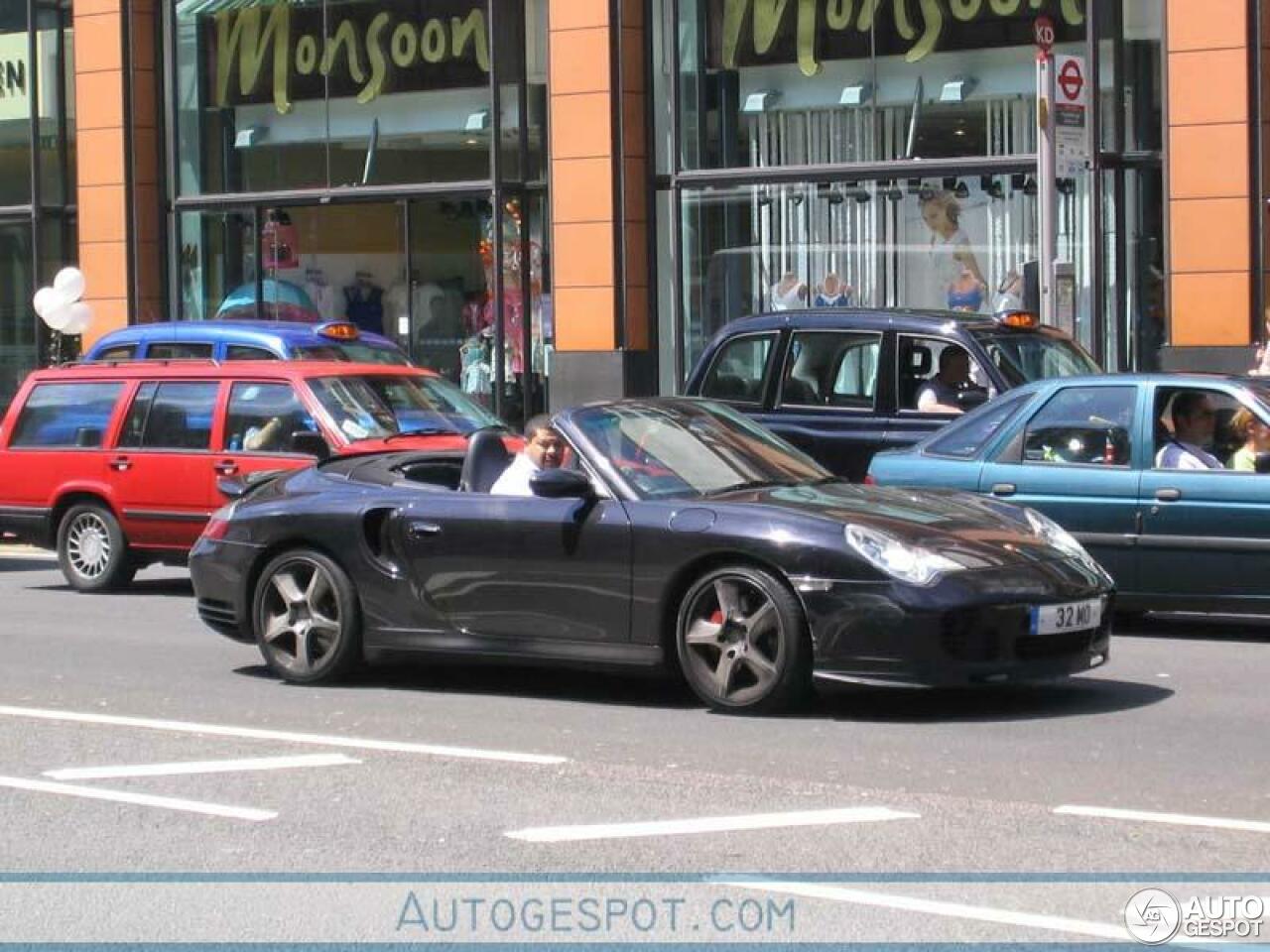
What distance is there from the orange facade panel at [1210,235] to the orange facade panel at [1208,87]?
29.1 inches

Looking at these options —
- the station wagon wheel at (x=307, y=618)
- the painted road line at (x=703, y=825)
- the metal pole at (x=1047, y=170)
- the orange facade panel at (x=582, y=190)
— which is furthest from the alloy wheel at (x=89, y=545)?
the painted road line at (x=703, y=825)

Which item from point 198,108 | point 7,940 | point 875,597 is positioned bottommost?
point 7,940

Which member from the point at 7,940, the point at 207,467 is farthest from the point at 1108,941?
the point at 207,467

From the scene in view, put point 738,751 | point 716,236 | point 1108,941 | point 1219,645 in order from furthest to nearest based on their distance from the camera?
point 716,236, point 1219,645, point 738,751, point 1108,941

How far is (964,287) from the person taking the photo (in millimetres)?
20922

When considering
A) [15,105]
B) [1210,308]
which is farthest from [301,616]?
[15,105]

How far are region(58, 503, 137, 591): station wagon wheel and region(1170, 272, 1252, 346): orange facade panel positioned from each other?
9.53 m

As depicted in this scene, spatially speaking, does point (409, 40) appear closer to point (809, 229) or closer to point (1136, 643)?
point (809, 229)

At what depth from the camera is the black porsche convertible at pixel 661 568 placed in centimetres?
876

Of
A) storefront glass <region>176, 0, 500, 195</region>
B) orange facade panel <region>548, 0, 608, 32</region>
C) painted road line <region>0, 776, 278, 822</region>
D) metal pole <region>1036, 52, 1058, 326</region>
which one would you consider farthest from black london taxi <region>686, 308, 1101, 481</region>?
storefront glass <region>176, 0, 500, 195</region>

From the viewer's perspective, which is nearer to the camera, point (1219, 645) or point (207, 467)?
point (1219, 645)

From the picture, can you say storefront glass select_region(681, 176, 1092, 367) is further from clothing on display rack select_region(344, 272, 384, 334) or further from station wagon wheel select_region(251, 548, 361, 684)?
station wagon wheel select_region(251, 548, 361, 684)

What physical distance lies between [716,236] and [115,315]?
8263mm

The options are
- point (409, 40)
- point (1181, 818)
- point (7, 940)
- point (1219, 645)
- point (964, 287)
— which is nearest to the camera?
point (7, 940)
